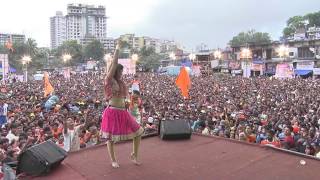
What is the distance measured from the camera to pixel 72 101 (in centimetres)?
1955

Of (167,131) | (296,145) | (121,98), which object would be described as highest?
(121,98)

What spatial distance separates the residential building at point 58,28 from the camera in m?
181

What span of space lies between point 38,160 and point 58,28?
615 ft

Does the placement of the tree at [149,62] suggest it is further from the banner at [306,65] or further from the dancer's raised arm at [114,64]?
the dancer's raised arm at [114,64]

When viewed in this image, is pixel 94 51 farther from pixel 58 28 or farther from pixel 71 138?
pixel 58 28

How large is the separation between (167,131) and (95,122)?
565 centimetres

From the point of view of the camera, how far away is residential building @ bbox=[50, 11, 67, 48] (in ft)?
595

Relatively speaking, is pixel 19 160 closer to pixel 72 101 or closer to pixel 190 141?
pixel 190 141

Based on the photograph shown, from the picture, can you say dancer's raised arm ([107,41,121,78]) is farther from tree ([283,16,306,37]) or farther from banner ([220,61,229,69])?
tree ([283,16,306,37])

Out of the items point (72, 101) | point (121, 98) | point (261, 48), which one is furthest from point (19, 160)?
point (261, 48)

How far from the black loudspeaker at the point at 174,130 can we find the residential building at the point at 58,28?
179m

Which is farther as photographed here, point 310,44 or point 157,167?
point 310,44

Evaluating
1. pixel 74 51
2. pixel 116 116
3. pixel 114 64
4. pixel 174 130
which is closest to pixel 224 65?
pixel 74 51

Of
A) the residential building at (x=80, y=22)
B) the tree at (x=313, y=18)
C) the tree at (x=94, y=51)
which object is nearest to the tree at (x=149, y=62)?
the tree at (x=94, y=51)
